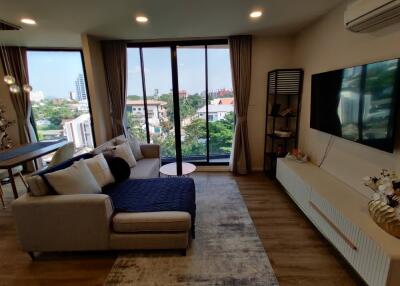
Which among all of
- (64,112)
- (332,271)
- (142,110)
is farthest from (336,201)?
(64,112)

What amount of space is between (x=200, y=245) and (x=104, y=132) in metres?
2.80

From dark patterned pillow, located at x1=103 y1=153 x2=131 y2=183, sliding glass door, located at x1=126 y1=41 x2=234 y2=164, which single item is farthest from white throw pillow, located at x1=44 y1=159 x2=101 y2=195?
sliding glass door, located at x1=126 y1=41 x2=234 y2=164

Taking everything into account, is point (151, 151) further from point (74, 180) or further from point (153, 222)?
point (153, 222)

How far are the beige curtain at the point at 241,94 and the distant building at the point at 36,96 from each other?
3.93 metres

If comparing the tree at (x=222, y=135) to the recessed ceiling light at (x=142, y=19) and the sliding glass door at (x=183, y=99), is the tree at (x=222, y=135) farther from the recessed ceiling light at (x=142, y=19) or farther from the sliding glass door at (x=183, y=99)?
the recessed ceiling light at (x=142, y=19)

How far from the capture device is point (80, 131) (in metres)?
4.56

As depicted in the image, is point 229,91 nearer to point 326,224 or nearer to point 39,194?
point 326,224

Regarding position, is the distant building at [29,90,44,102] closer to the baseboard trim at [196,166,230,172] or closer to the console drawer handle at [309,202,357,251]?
the baseboard trim at [196,166,230,172]

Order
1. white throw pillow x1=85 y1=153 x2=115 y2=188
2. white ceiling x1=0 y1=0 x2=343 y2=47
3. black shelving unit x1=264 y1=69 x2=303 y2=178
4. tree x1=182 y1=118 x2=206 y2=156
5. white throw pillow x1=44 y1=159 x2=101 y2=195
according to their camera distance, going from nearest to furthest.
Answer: white throw pillow x1=44 y1=159 x2=101 y2=195
white ceiling x1=0 y1=0 x2=343 y2=47
white throw pillow x1=85 y1=153 x2=115 y2=188
black shelving unit x1=264 y1=69 x2=303 y2=178
tree x1=182 y1=118 x2=206 y2=156

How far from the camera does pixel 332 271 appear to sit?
1.84 metres

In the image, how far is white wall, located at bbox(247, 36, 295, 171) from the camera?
12.4 feet

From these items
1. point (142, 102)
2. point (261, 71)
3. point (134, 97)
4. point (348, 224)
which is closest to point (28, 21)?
point (134, 97)

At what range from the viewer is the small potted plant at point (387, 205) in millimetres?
1483

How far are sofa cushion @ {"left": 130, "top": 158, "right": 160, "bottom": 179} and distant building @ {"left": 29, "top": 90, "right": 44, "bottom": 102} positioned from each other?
271 centimetres
